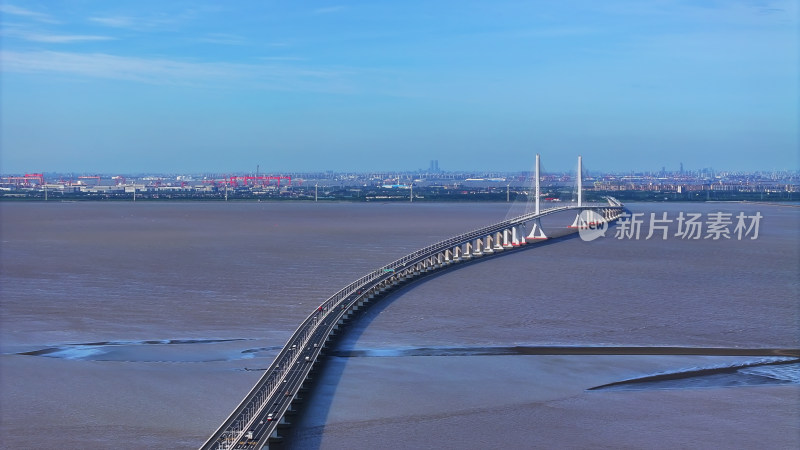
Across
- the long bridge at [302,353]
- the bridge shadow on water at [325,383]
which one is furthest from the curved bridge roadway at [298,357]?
the bridge shadow on water at [325,383]

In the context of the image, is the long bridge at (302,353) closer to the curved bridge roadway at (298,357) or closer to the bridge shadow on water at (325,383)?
the curved bridge roadway at (298,357)

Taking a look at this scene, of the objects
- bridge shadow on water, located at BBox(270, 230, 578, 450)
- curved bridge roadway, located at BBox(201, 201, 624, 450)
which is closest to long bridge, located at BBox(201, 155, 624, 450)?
curved bridge roadway, located at BBox(201, 201, 624, 450)

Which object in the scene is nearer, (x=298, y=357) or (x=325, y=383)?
(x=325, y=383)

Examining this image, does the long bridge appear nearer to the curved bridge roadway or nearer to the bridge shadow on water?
the curved bridge roadway

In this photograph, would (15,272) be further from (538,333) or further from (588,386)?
(588,386)

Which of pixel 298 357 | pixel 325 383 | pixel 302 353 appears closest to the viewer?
pixel 325 383

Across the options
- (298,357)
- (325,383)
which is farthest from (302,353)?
(325,383)

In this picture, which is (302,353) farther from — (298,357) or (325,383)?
(325,383)

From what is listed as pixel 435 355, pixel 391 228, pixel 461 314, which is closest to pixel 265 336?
pixel 435 355
